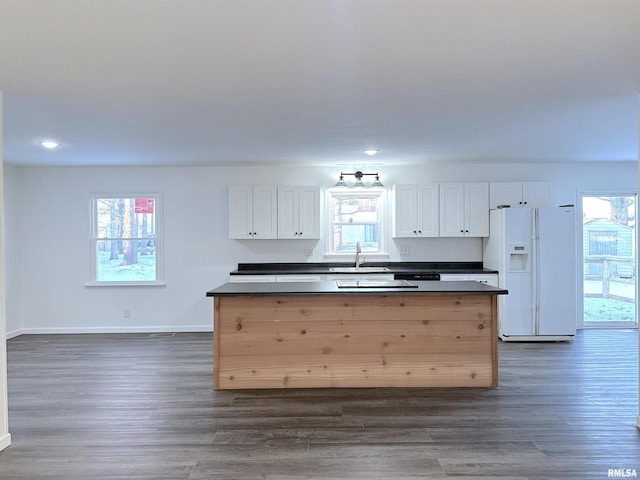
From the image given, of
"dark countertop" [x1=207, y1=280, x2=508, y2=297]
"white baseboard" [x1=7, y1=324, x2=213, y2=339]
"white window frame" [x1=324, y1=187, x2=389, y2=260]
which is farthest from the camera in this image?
"white window frame" [x1=324, y1=187, x2=389, y2=260]

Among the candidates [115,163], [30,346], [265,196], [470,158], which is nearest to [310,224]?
[265,196]

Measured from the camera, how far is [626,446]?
8.58 ft

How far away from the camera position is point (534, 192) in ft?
18.9

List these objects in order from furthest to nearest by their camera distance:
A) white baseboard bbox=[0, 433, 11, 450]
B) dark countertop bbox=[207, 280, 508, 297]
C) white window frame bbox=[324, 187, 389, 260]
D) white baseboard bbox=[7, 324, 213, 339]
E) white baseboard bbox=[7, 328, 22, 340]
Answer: white window frame bbox=[324, 187, 389, 260] < white baseboard bbox=[7, 324, 213, 339] < white baseboard bbox=[7, 328, 22, 340] < dark countertop bbox=[207, 280, 508, 297] < white baseboard bbox=[0, 433, 11, 450]

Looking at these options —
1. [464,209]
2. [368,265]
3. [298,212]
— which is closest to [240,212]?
[298,212]

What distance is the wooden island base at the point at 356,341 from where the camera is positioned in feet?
12.1

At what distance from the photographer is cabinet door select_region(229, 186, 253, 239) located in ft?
19.0

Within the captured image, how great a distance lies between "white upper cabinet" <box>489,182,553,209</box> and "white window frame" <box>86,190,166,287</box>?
15.6ft

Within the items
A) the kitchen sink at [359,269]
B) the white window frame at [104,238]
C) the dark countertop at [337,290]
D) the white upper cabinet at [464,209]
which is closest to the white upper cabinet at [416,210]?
the white upper cabinet at [464,209]

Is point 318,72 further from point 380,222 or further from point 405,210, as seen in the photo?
point 380,222

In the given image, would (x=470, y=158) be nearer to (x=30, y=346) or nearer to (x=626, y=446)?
(x=626, y=446)

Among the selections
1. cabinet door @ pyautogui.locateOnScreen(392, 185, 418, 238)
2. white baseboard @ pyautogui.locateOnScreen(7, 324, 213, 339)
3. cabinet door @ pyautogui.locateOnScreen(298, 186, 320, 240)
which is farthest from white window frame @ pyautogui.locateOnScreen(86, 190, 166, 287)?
cabinet door @ pyautogui.locateOnScreen(392, 185, 418, 238)

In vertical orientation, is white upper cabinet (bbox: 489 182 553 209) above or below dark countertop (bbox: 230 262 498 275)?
above

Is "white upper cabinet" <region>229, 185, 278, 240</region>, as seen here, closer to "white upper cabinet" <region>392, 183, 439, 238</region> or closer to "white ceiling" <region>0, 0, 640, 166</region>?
"white ceiling" <region>0, 0, 640, 166</region>
